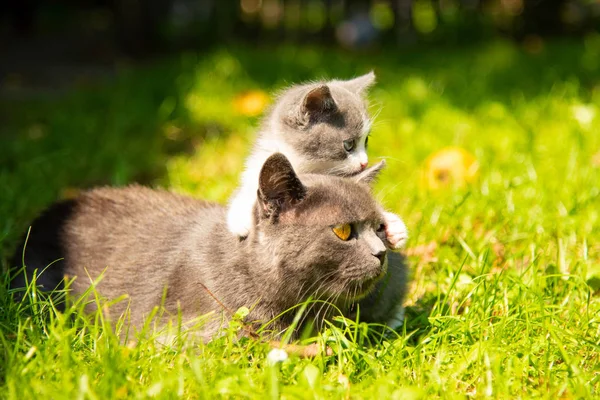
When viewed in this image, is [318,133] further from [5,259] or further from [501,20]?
[501,20]

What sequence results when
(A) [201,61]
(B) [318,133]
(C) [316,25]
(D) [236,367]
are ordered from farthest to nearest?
(C) [316,25], (A) [201,61], (B) [318,133], (D) [236,367]

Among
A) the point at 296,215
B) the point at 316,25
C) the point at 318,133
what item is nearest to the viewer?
the point at 296,215

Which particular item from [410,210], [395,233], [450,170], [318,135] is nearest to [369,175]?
[395,233]

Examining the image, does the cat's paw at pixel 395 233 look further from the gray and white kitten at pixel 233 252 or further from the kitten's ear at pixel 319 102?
the kitten's ear at pixel 319 102

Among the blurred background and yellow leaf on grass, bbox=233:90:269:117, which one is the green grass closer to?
yellow leaf on grass, bbox=233:90:269:117

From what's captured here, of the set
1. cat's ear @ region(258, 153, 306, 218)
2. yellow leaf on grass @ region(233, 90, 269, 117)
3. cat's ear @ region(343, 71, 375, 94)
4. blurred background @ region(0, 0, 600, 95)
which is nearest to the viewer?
cat's ear @ region(258, 153, 306, 218)

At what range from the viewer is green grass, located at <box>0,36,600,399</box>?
6.50 feet

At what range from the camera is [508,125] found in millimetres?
4840

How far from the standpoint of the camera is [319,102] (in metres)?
2.89

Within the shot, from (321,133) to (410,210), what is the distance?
83cm

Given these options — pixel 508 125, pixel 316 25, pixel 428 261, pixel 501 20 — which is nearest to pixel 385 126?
pixel 508 125

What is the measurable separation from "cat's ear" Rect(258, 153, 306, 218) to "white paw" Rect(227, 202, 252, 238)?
11cm

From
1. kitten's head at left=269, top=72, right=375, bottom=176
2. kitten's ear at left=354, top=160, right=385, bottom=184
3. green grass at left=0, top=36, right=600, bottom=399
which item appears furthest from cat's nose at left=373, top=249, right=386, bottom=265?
kitten's head at left=269, top=72, right=375, bottom=176

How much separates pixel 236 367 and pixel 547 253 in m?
1.65
